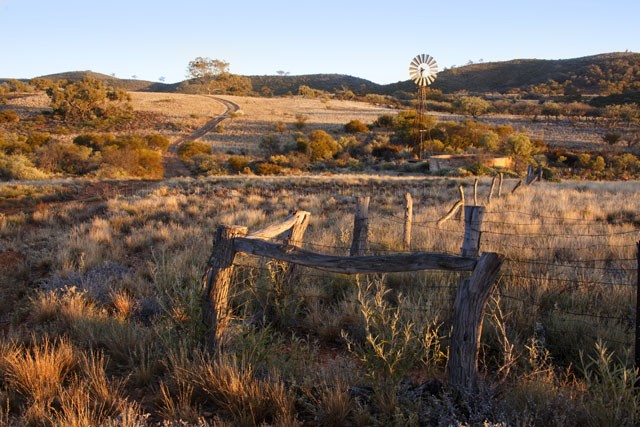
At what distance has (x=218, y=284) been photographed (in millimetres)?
3891

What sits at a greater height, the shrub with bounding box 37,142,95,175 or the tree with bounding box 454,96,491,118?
the tree with bounding box 454,96,491,118

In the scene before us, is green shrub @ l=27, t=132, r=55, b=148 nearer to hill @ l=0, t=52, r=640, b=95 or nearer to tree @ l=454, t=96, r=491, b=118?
tree @ l=454, t=96, r=491, b=118

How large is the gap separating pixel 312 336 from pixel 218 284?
160 cm

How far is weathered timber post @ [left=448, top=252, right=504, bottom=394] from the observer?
2.97 meters

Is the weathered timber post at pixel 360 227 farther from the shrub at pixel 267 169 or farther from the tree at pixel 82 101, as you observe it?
the tree at pixel 82 101

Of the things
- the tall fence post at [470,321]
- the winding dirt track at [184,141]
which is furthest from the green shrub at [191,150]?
the tall fence post at [470,321]

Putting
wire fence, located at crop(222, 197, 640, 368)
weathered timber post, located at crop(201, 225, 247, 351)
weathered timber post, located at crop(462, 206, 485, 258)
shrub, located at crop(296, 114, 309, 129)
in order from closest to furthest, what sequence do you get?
weathered timber post, located at crop(201, 225, 247, 351)
wire fence, located at crop(222, 197, 640, 368)
weathered timber post, located at crop(462, 206, 485, 258)
shrub, located at crop(296, 114, 309, 129)

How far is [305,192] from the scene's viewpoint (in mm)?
19172

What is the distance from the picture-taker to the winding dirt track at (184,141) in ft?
104

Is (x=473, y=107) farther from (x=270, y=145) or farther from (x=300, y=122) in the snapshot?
(x=270, y=145)

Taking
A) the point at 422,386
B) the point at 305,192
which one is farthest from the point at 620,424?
the point at 305,192

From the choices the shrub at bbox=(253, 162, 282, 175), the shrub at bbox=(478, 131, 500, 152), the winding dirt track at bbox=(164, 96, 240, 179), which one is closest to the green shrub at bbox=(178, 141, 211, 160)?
the winding dirt track at bbox=(164, 96, 240, 179)

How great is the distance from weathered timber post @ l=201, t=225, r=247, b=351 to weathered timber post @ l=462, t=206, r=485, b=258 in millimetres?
2806

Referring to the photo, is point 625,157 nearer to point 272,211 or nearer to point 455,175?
point 455,175
